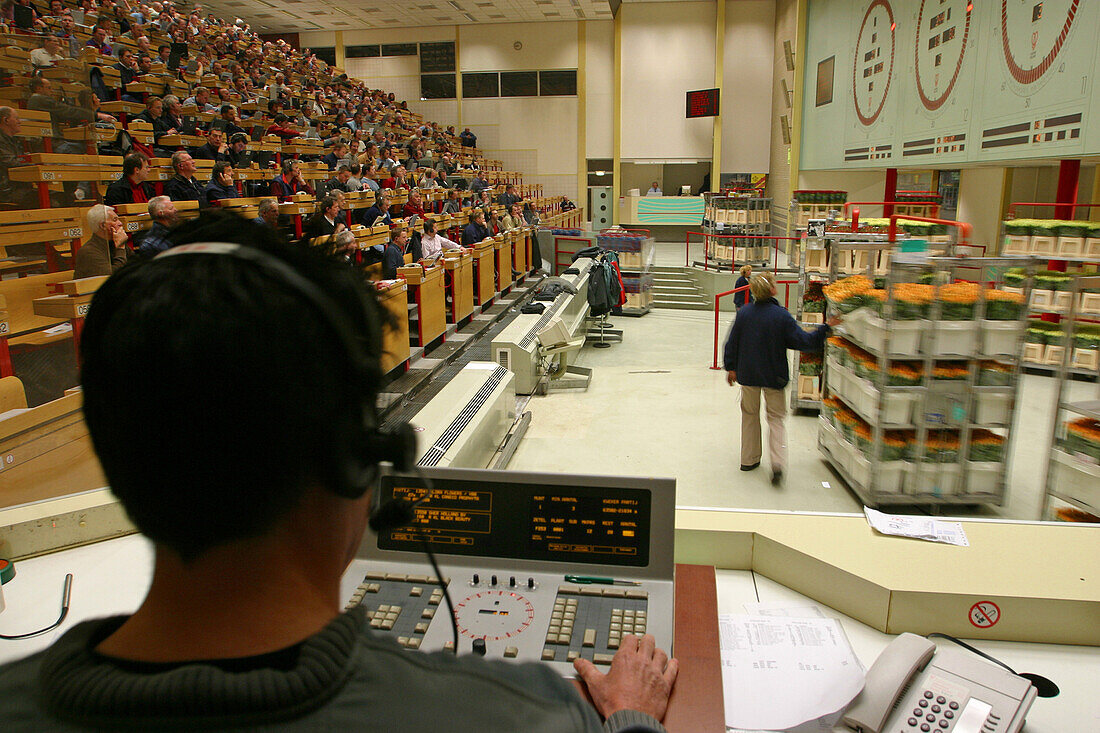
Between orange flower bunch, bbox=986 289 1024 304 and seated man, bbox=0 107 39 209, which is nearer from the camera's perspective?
seated man, bbox=0 107 39 209

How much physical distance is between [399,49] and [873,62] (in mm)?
14646

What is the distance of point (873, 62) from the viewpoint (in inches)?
499

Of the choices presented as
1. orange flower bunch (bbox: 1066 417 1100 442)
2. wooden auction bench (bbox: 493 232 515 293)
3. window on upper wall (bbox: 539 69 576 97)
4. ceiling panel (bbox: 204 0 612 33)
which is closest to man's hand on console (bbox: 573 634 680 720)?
orange flower bunch (bbox: 1066 417 1100 442)

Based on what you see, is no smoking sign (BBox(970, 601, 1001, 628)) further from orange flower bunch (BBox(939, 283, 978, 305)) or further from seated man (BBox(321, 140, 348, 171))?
seated man (BBox(321, 140, 348, 171))

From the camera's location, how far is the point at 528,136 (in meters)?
21.7

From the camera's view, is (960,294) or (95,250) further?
(960,294)

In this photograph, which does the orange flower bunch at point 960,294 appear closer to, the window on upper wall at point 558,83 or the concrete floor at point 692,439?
the concrete floor at point 692,439

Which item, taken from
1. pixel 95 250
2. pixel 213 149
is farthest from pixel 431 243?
pixel 95 250

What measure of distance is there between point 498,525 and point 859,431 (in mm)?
3962

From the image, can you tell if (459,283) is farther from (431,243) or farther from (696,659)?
(696,659)

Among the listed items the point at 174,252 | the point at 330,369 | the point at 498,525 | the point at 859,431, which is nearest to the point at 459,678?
the point at 330,369

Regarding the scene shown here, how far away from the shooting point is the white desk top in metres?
1.54

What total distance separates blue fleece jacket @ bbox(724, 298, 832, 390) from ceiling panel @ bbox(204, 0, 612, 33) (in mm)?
16464

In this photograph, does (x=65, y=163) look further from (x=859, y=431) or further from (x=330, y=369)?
(x=859, y=431)
